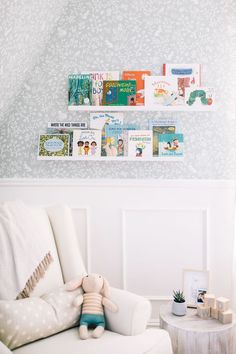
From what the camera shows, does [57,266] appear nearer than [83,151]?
Yes

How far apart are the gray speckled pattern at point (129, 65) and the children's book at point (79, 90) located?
66mm

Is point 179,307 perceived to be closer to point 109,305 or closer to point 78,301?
point 109,305

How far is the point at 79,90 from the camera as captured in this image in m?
2.62

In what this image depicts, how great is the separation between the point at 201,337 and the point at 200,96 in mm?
1425

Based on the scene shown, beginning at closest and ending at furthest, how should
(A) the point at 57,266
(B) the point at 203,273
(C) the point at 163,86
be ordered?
(A) the point at 57,266
(B) the point at 203,273
(C) the point at 163,86

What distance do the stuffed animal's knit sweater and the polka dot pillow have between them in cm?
4

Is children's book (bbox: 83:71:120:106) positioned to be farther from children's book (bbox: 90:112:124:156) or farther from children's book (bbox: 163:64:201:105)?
children's book (bbox: 163:64:201:105)

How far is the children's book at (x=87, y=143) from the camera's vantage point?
2625mm

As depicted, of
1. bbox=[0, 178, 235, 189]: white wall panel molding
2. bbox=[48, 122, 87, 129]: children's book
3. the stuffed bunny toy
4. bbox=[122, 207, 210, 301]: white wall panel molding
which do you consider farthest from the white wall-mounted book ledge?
the stuffed bunny toy

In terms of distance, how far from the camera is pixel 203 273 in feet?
7.23

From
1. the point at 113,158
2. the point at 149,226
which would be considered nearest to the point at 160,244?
the point at 149,226

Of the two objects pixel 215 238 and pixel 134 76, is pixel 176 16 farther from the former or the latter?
pixel 215 238

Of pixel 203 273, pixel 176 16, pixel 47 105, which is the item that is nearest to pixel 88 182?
pixel 47 105

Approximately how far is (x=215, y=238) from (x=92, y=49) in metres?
1.45
